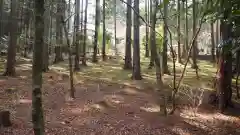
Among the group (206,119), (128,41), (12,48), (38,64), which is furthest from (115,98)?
(38,64)

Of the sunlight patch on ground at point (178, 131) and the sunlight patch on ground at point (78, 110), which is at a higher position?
the sunlight patch on ground at point (78, 110)

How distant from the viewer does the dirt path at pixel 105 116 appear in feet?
32.4

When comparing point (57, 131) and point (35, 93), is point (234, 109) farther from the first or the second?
point (35, 93)

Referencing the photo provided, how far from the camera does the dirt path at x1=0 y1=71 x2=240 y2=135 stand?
9.89 meters

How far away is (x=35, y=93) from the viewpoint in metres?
4.93

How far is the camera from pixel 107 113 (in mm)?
11602

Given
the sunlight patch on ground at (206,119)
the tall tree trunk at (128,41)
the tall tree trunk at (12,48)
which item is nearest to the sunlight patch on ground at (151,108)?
the sunlight patch on ground at (206,119)

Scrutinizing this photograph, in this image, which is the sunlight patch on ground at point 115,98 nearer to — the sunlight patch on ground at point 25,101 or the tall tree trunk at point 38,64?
the sunlight patch on ground at point 25,101

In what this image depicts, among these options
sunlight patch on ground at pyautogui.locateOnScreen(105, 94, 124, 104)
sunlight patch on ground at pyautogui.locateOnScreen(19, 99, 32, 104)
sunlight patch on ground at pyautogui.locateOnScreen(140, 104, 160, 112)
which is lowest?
sunlight patch on ground at pyautogui.locateOnScreen(140, 104, 160, 112)

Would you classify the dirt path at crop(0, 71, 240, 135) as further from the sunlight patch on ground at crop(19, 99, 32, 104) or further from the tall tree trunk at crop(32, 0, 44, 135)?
the tall tree trunk at crop(32, 0, 44, 135)

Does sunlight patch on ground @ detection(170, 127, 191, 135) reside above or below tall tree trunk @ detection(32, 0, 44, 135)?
below

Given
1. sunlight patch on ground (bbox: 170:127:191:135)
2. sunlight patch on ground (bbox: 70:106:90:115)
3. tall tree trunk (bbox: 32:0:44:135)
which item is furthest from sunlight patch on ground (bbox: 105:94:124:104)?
tall tree trunk (bbox: 32:0:44:135)

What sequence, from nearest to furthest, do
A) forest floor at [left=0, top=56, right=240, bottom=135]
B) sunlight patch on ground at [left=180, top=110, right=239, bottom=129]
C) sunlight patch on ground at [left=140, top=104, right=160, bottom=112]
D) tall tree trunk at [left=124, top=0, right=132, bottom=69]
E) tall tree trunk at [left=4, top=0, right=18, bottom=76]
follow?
forest floor at [left=0, top=56, right=240, bottom=135], sunlight patch on ground at [left=180, top=110, right=239, bottom=129], sunlight patch on ground at [left=140, top=104, right=160, bottom=112], tall tree trunk at [left=4, top=0, right=18, bottom=76], tall tree trunk at [left=124, top=0, right=132, bottom=69]

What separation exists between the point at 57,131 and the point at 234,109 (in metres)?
7.79
